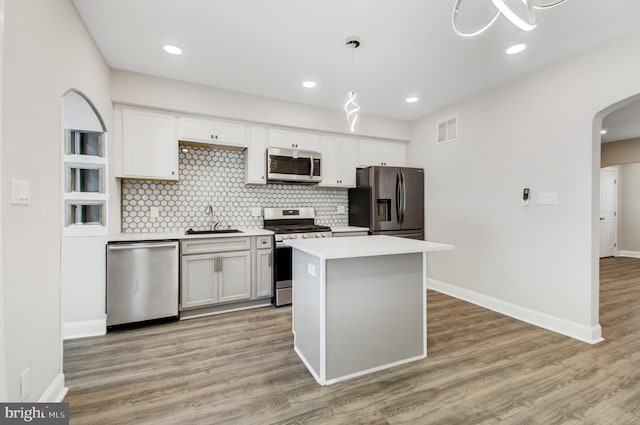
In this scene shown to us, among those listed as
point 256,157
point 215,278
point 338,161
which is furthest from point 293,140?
point 215,278

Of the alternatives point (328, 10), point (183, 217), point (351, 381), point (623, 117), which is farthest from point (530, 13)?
point (623, 117)

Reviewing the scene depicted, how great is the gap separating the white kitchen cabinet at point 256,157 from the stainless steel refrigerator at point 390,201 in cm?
151

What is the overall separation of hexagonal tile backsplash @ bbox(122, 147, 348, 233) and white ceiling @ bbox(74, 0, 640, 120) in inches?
39.0

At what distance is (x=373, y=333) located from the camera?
2.16m

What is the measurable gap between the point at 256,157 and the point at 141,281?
194 cm

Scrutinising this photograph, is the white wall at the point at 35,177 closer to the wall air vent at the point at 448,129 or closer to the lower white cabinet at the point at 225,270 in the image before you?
the lower white cabinet at the point at 225,270

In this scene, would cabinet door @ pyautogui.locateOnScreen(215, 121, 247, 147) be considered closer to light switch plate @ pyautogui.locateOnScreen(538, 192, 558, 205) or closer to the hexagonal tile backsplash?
the hexagonal tile backsplash

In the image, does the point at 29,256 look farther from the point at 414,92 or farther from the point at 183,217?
the point at 414,92

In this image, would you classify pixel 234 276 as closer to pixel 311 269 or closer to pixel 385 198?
pixel 311 269

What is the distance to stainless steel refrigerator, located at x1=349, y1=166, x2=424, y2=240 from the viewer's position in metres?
4.19

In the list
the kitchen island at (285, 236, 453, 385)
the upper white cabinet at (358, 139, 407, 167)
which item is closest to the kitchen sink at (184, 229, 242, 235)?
the kitchen island at (285, 236, 453, 385)

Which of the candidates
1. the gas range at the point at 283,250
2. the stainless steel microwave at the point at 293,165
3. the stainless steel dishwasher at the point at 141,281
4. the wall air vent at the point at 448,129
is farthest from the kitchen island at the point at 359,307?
the wall air vent at the point at 448,129

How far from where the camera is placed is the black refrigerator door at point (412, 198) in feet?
14.3

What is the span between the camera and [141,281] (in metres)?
2.94
